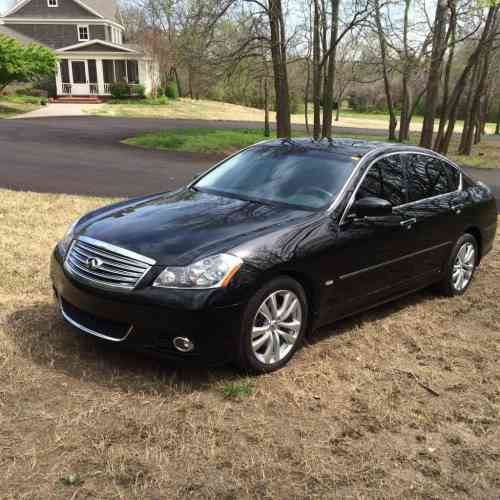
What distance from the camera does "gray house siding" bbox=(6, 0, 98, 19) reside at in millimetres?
51250

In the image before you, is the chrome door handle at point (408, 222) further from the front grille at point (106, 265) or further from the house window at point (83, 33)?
the house window at point (83, 33)

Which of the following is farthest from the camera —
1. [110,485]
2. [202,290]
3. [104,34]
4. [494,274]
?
[104,34]

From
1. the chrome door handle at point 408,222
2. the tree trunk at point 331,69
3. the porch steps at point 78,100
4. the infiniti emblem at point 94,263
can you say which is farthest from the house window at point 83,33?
the infiniti emblem at point 94,263

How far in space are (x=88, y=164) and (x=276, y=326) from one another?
11.8m

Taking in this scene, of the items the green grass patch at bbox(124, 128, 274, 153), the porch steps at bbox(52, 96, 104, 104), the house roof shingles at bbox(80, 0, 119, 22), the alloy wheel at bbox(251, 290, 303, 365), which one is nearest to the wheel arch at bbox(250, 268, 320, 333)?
the alloy wheel at bbox(251, 290, 303, 365)

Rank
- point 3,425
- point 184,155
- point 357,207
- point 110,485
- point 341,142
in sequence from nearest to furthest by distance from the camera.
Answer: point 110,485 < point 3,425 < point 357,207 < point 341,142 < point 184,155

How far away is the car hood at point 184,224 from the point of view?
4.04 meters

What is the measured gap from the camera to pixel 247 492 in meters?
3.03

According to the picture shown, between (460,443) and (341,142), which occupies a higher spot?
(341,142)

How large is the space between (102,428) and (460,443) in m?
2.19

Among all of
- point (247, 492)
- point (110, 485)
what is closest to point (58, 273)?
point (110, 485)

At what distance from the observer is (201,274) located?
12.7 ft

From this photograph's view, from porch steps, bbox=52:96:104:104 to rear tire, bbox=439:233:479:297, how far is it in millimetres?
41742

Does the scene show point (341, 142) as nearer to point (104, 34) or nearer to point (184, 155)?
point (184, 155)
